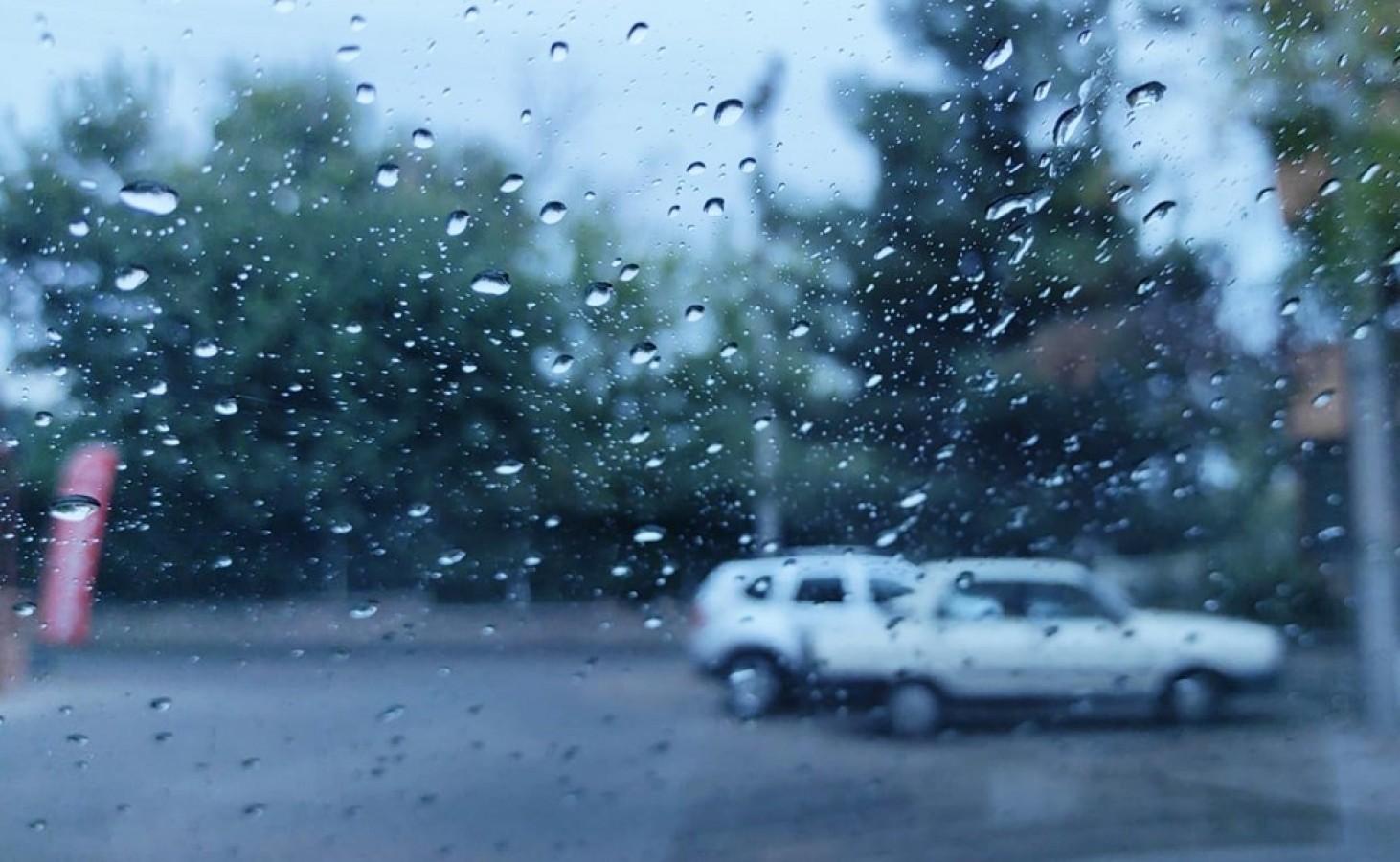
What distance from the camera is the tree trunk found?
6922mm

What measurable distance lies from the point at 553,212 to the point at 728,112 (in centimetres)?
75

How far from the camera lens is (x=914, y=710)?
6039 millimetres

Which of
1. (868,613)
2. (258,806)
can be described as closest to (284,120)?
(258,806)

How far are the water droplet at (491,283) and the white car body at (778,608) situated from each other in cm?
127

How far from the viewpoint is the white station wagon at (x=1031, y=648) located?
5.94m

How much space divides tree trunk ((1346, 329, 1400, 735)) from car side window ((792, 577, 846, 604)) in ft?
8.36

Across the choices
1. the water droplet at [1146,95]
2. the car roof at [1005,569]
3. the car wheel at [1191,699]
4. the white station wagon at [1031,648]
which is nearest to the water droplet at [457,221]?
the white station wagon at [1031,648]

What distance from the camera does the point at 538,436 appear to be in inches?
232

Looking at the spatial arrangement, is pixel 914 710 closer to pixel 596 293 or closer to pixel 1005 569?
pixel 1005 569

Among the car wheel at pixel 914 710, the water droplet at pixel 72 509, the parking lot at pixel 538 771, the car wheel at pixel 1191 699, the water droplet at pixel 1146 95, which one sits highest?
the water droplet at pixel 1146 95

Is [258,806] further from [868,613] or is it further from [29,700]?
[868,613]

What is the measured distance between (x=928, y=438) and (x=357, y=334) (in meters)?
2.30

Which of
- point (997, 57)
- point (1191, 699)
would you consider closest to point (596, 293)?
point (997, 57)

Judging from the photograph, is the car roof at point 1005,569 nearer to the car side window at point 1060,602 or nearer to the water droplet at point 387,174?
the car side window at point 1060,602
